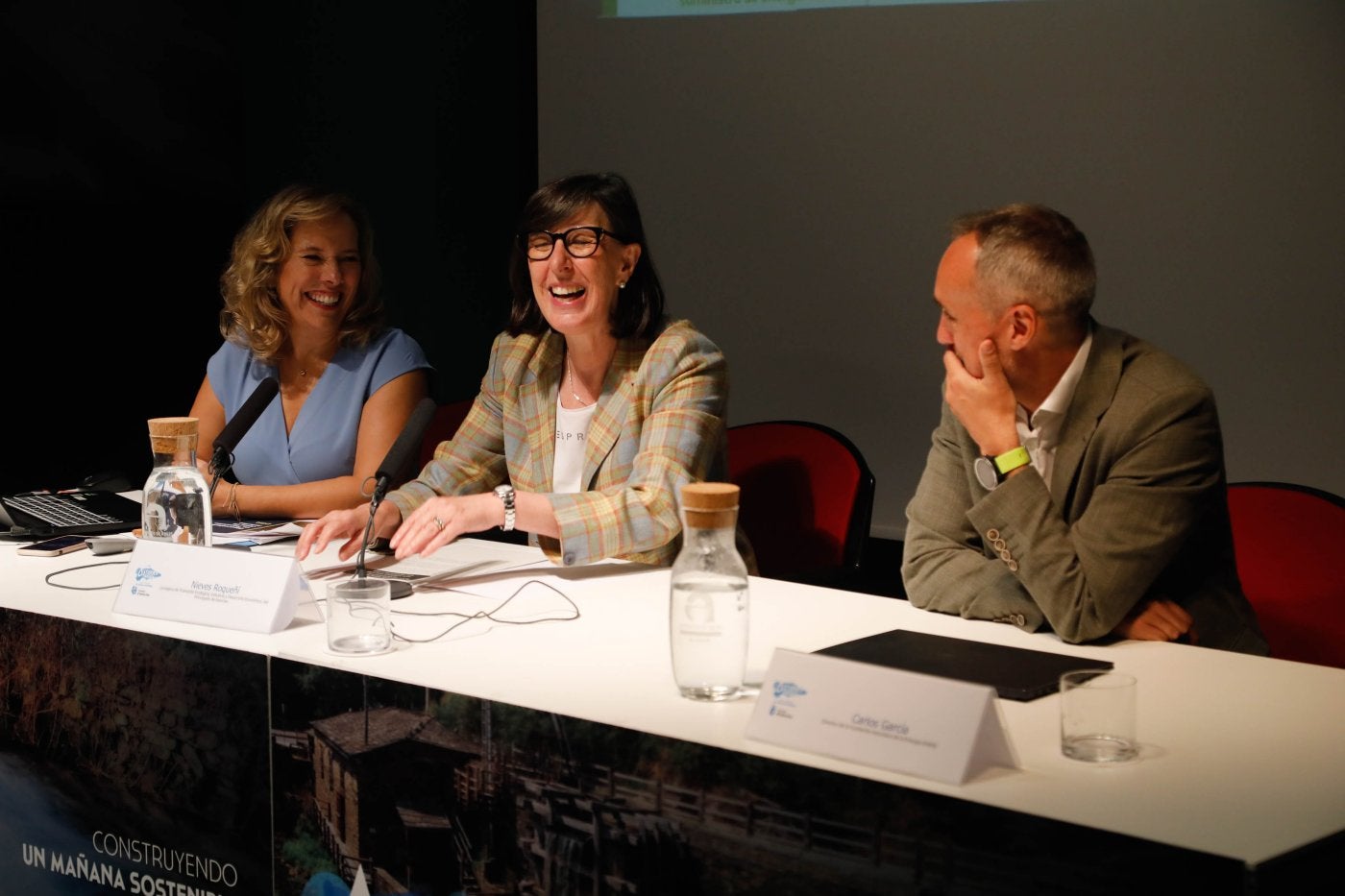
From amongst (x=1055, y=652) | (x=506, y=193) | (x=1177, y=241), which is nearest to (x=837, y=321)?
(x=1177, y=241)

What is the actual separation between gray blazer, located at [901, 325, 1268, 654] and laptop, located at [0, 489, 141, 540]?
4.84 ft

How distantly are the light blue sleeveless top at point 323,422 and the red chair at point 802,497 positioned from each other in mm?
811

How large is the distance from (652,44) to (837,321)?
1.11 metres

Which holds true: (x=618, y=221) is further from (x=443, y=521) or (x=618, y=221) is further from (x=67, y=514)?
(x=67, y=514)

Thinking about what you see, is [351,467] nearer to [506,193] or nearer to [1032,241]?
[1032,241]

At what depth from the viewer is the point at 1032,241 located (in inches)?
73.8

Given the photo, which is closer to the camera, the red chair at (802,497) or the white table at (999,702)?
the white table at (999,702)

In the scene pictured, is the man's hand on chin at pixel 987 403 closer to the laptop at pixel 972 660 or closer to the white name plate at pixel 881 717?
the laptop at pixel 972 660

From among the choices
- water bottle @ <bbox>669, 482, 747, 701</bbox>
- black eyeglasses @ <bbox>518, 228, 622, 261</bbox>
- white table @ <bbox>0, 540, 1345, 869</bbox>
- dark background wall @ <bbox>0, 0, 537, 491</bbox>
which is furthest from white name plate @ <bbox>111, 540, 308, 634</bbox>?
dark background wall @ <bbox>0, 0, 537, 491</bbox>

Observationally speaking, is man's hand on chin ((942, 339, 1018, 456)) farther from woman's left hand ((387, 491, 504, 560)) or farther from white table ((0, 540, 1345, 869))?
woman's left hand ((387, 491, 504, 560))

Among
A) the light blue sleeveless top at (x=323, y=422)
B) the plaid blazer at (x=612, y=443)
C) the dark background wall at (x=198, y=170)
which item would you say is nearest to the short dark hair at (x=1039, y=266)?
the plaid blazer at (x=612, y=443)

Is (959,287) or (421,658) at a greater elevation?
(959,287)

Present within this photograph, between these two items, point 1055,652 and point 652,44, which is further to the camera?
point 652,44

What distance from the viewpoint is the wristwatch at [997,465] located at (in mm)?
1824
